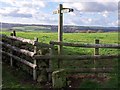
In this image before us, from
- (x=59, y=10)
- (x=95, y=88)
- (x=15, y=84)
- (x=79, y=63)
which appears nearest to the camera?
(x=95, y=88)

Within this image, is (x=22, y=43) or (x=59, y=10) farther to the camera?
(x=22, y=43)

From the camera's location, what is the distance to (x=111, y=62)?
50.6 ft

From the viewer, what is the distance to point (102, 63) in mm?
15070

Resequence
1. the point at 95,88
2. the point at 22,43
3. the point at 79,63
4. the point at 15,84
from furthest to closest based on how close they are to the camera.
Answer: the point at 79,63
the point at 22,43
the point at 15,84
the point at 95,88

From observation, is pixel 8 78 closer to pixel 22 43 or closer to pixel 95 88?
pixel 22 43

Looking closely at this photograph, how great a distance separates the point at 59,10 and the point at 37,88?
317cm

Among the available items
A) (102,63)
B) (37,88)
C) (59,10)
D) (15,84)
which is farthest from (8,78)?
(102,63)

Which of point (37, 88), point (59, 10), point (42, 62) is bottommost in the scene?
point (37, 88)

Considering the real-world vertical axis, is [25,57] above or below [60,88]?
above

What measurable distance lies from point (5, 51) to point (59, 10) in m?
4.51

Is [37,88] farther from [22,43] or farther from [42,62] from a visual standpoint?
[22,43]

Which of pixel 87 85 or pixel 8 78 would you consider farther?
pixel 8 78

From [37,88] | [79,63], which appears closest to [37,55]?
[37,88]

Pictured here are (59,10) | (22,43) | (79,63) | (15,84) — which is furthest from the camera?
(79,63)
